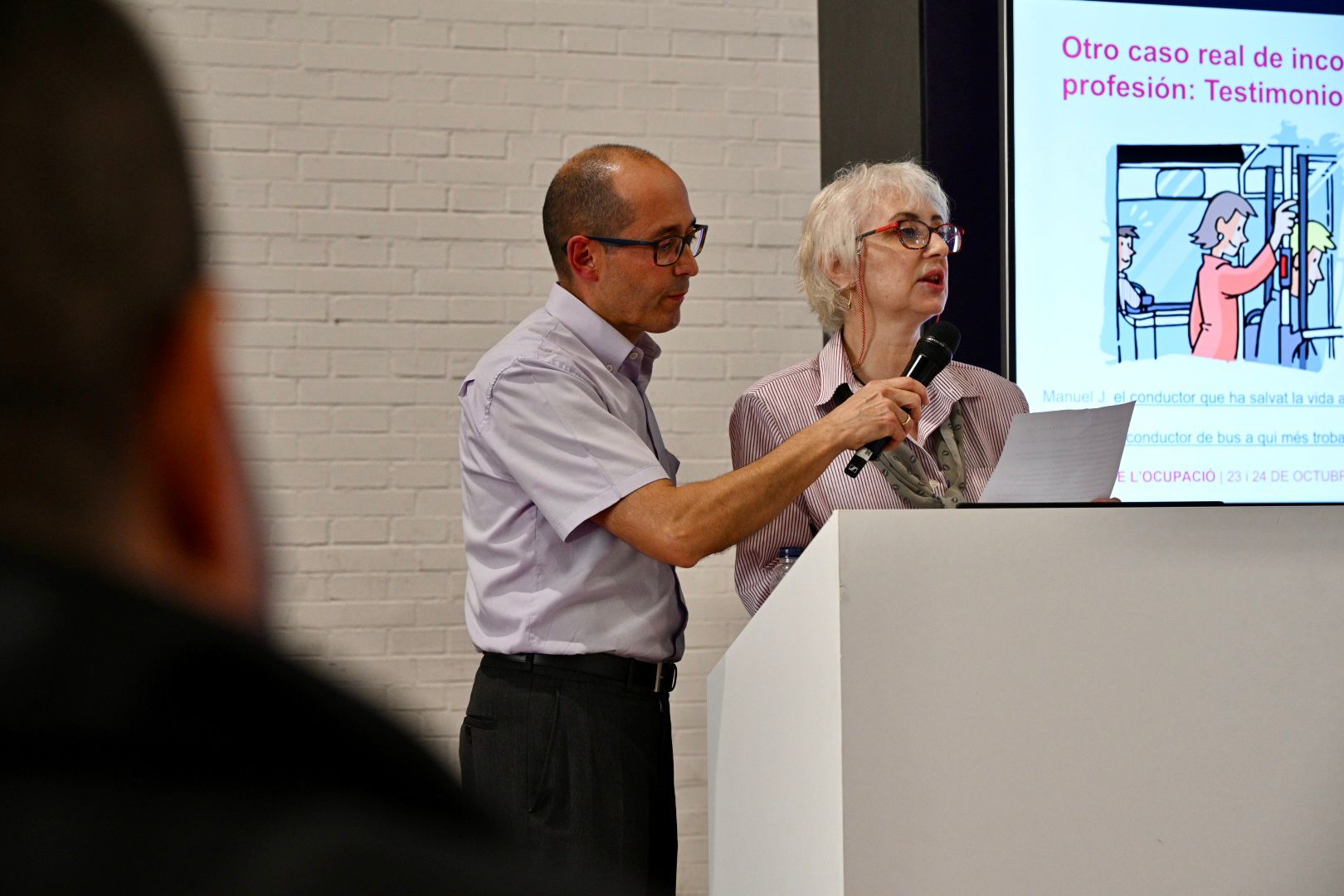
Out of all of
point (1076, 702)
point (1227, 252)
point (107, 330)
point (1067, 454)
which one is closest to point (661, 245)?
point (1067, 454)

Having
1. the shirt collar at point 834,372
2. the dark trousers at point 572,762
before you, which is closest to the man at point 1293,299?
the shirt collar at point 834,372

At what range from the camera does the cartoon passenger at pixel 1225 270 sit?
2.78 m

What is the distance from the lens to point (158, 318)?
12.0 inches

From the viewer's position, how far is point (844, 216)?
7.73 ft

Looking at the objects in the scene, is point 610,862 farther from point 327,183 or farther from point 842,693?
point 327,183

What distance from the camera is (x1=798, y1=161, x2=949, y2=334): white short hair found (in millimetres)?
2344

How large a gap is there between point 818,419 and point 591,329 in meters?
0.42

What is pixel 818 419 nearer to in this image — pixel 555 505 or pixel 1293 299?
pixel 555 505

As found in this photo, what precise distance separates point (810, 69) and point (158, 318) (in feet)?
12.3

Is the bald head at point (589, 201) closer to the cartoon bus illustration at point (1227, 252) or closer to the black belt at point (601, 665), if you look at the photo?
the black belt at point (601, 665)

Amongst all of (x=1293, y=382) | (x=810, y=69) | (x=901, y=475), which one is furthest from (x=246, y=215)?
(x=1293, y=382)

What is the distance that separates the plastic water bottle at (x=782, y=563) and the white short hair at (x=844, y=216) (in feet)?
1.53

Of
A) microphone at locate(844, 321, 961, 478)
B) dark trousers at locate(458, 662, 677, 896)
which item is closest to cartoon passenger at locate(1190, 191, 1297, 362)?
microphone at locate(844, 321, 961, 478)

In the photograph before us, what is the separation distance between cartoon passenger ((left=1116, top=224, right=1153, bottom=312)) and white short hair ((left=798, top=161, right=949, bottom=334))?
1.86 feet
